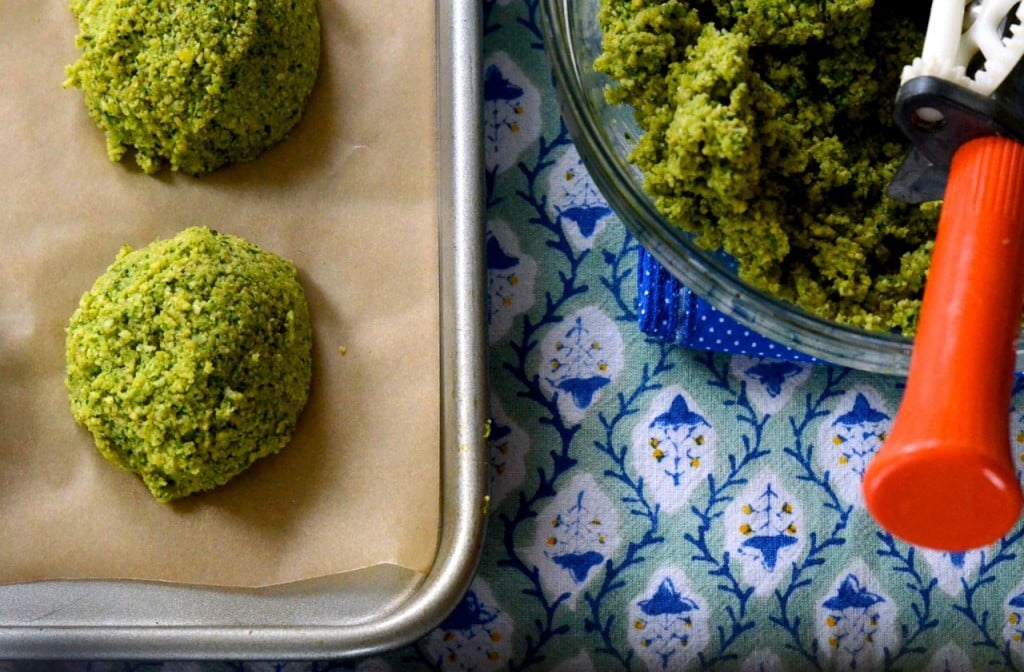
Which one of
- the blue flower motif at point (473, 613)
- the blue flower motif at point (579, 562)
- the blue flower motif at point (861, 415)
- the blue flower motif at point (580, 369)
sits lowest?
the blue flower motif at point (473, 613)

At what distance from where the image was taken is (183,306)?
3.54 feet

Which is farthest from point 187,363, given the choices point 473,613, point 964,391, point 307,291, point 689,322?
point 964,391

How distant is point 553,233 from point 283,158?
335 mm

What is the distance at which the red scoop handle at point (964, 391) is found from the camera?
2.06 feet

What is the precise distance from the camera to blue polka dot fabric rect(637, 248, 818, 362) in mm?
1133

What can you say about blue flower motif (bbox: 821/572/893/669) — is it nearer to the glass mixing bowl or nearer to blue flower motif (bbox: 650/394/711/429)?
blue flower motif (bbox: 650/394/711/429)

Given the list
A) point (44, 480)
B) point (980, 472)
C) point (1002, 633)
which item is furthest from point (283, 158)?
point (1002, 633)

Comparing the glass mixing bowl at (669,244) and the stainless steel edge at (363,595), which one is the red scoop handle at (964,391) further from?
the stainless steel edge at (363,595)

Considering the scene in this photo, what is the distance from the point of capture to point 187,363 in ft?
3.50

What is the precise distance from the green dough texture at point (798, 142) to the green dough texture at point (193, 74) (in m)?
0.44

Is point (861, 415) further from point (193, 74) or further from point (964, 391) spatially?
point (193, 74)

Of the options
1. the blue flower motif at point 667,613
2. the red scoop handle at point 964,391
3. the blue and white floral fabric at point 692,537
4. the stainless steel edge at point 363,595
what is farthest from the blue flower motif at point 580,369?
the red scoop handle at point 964,391

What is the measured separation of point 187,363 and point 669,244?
527 mm

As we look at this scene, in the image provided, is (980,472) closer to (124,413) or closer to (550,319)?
(550,319)
